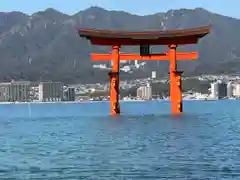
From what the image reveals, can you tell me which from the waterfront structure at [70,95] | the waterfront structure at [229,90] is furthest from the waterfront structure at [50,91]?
the waterfront structure at [229,90]

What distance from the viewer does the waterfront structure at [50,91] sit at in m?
180

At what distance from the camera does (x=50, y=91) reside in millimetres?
182500

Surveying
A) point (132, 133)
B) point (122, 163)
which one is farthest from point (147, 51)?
point (122, 163)

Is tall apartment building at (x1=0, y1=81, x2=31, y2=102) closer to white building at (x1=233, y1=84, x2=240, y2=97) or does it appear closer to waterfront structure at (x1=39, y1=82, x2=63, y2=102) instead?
waterfront structure at (x1=39, y1=82, x2=63, y2=102)

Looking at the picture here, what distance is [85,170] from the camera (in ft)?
55.1

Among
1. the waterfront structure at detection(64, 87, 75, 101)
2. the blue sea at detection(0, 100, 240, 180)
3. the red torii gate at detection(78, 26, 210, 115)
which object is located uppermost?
the red torii gate at detection(78, 26, 210, 115)

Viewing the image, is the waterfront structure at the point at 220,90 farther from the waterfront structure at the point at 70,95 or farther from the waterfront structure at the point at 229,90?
the waterfront structure at the point at 70,95

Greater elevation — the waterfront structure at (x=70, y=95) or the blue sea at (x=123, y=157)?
the waterfront structure at (x=70, y=95)

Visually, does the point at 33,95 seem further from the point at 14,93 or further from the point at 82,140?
the point at 82,140

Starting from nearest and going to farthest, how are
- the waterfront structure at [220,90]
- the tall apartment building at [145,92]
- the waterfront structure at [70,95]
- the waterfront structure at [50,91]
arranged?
1. the waterfront structure at [220,90]
2. the waterfront structure at [50,91]
3. the tall apartment building at [145,92]
4. the waterfront structure at [70,95]

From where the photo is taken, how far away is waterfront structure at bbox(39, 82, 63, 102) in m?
180

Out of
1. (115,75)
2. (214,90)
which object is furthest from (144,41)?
(214,90)

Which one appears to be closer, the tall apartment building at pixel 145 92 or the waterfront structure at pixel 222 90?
the waterfront structure at pixel 222 90

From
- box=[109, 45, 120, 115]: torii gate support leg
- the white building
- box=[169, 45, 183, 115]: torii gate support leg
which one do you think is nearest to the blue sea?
box=[109, 45, 120, 115]: torii gate support leg
